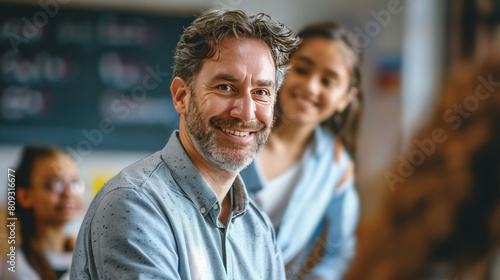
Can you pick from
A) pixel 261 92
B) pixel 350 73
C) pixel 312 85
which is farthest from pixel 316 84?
pixel 261 92

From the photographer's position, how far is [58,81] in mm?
1422

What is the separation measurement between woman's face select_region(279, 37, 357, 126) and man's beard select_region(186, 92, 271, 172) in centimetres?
40

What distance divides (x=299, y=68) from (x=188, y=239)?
57 centimetres

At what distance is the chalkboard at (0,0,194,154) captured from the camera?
4.58 ft

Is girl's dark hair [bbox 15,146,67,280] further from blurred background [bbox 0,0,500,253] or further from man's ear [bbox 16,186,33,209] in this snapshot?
blurred background [bbox 0,0,500,253]

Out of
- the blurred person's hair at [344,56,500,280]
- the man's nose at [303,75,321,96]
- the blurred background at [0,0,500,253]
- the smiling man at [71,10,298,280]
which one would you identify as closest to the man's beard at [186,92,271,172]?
the smiling man at [71,10,298,280]

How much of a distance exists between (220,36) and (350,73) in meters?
0.62

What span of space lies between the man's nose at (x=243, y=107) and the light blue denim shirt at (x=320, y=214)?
0.40 meters

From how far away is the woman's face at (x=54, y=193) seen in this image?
1.09m

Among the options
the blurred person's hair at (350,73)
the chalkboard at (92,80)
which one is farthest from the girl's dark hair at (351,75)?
the chalkboard at (92,80)

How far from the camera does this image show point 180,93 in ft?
2.32

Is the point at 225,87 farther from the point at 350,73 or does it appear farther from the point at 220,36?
the point at 350,73

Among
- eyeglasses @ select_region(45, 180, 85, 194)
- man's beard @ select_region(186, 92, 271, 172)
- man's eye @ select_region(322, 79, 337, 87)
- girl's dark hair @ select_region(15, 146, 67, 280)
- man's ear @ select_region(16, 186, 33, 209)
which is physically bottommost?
girl's dark hair @ select_region(15, 146, 67, 280)

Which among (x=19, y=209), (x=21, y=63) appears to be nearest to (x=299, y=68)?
(x=19, y=209)
